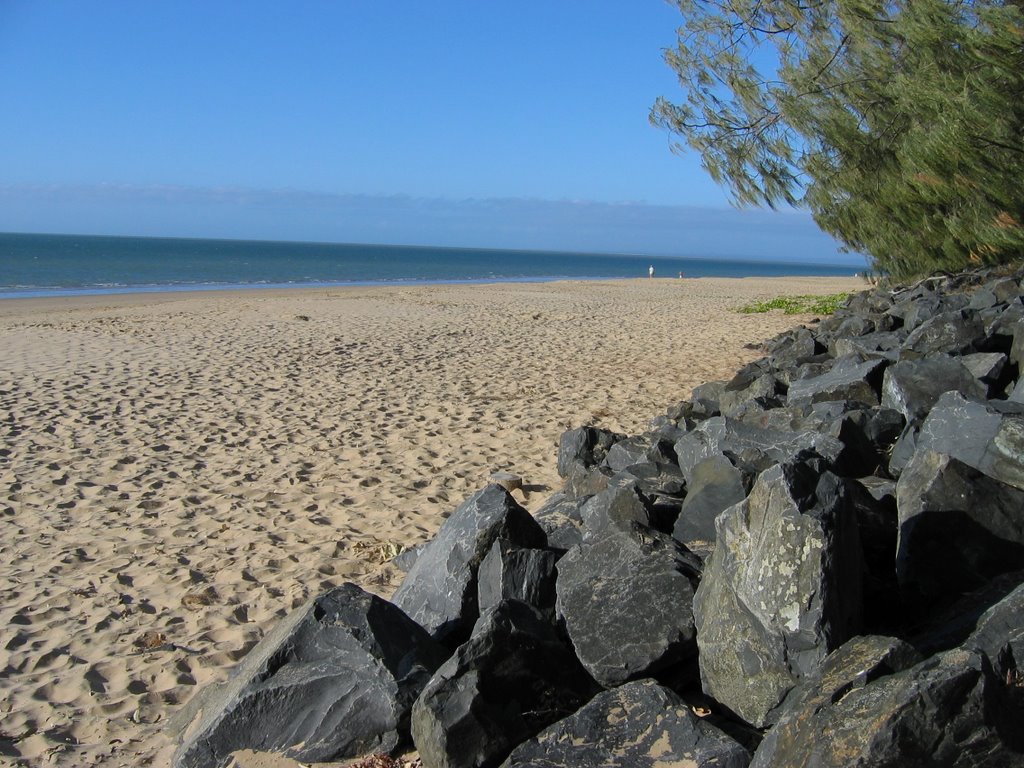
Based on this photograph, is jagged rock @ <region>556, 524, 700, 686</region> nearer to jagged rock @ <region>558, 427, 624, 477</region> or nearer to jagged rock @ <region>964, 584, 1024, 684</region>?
jagged rock @ <region>964, 584, 1024, 684</region>

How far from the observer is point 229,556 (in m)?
5.79

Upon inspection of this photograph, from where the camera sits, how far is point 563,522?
16.3ft

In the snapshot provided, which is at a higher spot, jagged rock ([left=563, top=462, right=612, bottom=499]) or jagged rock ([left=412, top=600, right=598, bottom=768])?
jagged rock ([left=563, top=462, right=612, bottom=499])

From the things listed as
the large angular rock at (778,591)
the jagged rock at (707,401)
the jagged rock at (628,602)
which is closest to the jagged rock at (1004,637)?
the large angular rock at (778,591)

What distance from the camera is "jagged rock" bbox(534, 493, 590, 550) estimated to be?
4.72m

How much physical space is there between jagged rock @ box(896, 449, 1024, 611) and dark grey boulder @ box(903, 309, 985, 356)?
3323mm

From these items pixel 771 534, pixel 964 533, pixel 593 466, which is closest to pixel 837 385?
pixel 593 466

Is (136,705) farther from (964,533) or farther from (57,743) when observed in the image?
(964,533)

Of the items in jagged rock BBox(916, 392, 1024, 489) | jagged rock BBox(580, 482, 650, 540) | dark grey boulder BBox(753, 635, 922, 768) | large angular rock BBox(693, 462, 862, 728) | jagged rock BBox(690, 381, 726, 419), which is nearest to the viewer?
dark grey boulder BBox(753, 635, 922, 768)

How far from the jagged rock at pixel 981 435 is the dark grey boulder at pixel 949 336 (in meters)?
2.51

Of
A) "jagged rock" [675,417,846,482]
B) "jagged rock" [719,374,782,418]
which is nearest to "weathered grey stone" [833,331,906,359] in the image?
"jagged rock" [719,374,782,418]

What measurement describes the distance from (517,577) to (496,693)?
0.81 meters

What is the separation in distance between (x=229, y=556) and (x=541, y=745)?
10.7 ft

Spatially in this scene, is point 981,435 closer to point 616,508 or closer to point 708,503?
point 708,503
